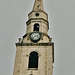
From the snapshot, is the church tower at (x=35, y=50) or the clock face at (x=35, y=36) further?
the clock face at (x=35, y=36)

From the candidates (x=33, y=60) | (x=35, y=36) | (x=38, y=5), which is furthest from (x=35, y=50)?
(x=38, y=5)

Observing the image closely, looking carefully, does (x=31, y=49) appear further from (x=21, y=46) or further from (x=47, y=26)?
(x=47, y=26)

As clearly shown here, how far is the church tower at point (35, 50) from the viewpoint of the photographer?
49.1 meters

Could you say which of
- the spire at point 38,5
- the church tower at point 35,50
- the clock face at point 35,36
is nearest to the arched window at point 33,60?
the church tower at point 35,50

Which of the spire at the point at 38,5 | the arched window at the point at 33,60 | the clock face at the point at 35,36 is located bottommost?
the arched window at the point at 33,60

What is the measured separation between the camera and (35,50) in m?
52.0

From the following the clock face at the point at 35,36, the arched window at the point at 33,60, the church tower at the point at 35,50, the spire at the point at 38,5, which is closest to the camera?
the church tower at the point at 35,50

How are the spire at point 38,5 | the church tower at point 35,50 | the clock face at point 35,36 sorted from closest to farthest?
1. the church tower at point 35,50
2. the clock face at point 35,36
3. the spire at point 38,5

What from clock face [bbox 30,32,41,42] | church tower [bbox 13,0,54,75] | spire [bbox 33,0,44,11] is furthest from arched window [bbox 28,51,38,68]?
spire [bbox 33,0,44,11]

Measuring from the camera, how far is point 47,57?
50.8 metres

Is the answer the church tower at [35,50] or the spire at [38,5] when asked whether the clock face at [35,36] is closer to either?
the church tower at [35,50]

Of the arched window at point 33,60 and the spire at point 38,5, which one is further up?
the spire at point 38,5

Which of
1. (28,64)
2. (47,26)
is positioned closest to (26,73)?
(28,64)

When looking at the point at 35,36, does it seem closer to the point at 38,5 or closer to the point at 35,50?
the point at 35,50
